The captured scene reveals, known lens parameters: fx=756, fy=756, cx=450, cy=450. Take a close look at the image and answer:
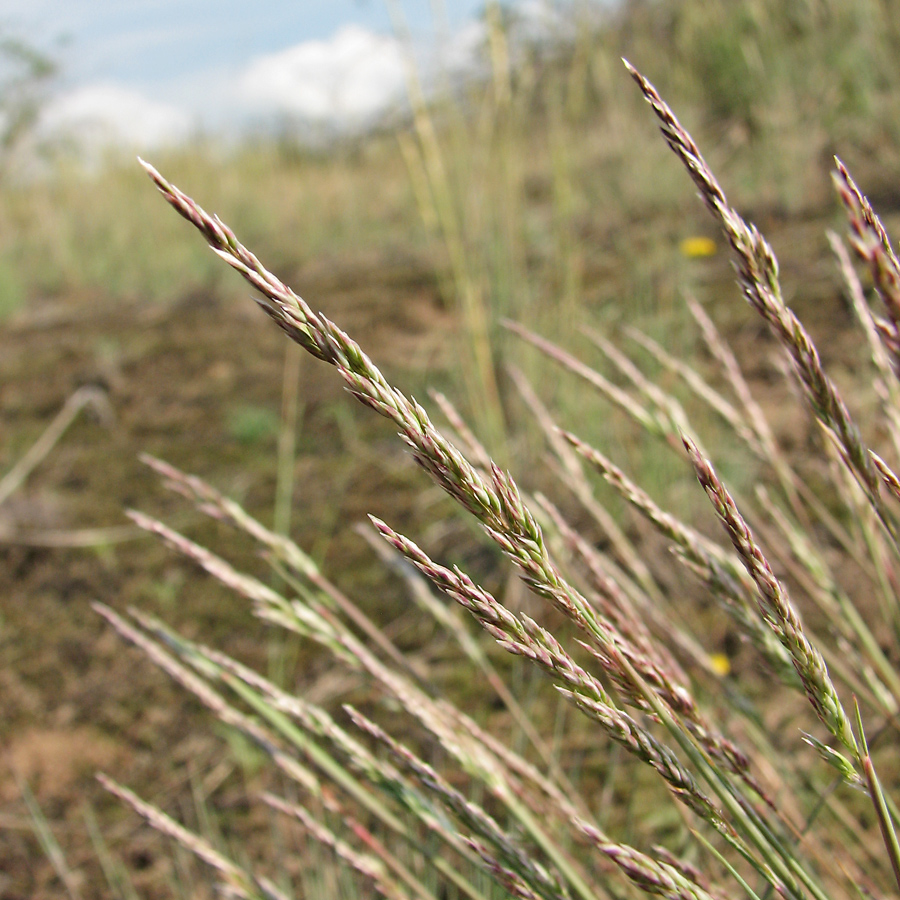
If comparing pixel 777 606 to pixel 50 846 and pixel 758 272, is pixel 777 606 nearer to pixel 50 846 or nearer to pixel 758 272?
pixel 758 272

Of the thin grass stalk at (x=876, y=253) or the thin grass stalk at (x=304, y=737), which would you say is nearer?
the thin grass stalk at (x=876, y=253)

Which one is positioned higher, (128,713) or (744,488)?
(744,488)

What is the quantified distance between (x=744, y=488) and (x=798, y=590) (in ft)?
1.04

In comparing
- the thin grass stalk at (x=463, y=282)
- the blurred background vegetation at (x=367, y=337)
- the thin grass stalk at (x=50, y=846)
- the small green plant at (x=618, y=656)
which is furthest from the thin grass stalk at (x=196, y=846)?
the thin grass stalk at (x=463, y=282)

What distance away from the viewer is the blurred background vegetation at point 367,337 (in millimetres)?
1720

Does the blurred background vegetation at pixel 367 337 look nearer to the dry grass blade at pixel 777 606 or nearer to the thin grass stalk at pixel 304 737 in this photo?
the thin grass stalk at pixel 304 737

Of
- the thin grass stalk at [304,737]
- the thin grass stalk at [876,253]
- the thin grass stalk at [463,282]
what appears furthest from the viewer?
the thin grass stalk at [463,282]

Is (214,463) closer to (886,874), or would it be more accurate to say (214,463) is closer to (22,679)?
(22,679)

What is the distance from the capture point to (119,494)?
2633mm

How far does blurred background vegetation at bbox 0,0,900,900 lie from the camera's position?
172cm

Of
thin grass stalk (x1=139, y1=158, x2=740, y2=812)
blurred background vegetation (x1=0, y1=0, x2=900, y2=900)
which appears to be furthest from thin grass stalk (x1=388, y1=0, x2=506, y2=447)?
thin grass stalk (x1=139, y1=158, x2=740, y2=812)

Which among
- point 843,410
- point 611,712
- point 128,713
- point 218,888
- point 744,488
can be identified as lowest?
point 128,713

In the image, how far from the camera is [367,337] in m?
3.37

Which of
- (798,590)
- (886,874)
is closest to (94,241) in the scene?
(798,590)
